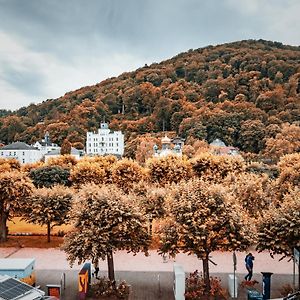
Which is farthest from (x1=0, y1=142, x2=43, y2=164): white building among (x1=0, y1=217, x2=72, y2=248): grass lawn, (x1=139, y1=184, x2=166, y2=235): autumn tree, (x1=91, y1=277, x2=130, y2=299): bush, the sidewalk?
(x1=91, y1=277, x2=130, y2=299): bush

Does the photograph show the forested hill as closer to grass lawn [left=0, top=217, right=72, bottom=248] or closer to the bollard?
grass lawn [left=0, top=217, right=72, bottom=248]

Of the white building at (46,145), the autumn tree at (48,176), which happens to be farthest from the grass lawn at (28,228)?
the white building at (46,145)

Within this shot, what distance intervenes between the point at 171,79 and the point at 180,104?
51.1 m

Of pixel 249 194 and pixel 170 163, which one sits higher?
pixel 170 163

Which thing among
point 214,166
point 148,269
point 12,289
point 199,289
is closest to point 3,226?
point 148,269

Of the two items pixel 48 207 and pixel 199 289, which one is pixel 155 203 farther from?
pixel 199 289

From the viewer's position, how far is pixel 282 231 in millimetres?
16375

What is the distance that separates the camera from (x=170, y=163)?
135ft

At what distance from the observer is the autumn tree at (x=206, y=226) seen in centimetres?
1681

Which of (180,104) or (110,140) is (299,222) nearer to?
(110,140)

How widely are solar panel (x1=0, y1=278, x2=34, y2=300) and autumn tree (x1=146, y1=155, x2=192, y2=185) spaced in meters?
28.6

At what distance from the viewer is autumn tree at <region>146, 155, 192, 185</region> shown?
134ft

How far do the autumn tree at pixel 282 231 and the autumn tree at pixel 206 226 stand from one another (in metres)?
0.61

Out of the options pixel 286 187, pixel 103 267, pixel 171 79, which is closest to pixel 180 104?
pixel 171 79
